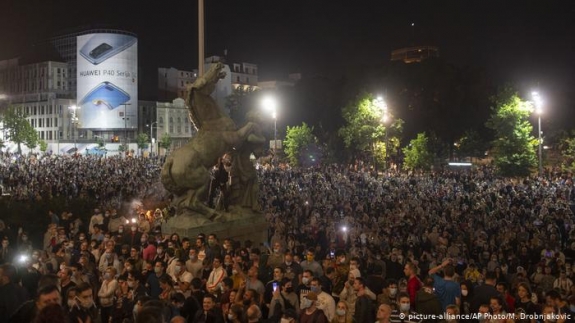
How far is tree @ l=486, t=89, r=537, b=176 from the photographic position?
3903cm

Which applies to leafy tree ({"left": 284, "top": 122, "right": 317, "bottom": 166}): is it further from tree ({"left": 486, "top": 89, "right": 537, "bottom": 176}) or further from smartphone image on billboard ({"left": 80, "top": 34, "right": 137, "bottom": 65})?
smartphone image on billboard ({"left": 80, "top": 34, "right": 137, "bottom": 65})

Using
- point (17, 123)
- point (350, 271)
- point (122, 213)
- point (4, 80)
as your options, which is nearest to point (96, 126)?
point (17, 123)

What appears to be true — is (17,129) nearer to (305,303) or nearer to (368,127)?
(368,127)

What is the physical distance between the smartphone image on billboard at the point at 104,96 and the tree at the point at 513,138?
188ft

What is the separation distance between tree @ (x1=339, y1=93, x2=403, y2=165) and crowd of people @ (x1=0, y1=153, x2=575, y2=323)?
2573 cm

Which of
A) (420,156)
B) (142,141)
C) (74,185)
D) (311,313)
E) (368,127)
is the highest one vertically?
(368,127)

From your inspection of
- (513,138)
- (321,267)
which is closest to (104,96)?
(513,138)

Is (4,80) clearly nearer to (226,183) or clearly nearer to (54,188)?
(54,188)

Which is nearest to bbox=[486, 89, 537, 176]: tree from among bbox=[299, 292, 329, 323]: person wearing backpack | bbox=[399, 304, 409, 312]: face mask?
bbox=[399, 304, 409, 312]: face mask

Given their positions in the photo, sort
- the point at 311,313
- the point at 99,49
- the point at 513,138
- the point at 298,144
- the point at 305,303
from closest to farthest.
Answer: the point at 311,313 → the point at 305,303 → the point at 513,138 → the point at 298,144 → the point at 99,49

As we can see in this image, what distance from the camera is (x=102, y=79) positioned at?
A: 81.8 m

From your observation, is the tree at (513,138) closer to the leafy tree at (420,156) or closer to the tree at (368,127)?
the leafy tree at (420,156)

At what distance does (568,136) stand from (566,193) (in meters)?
29.7

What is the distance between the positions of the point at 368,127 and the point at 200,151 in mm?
34703
